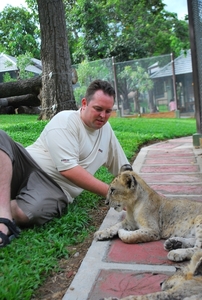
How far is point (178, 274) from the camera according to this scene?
231 centimetres

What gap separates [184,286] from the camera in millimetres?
2078

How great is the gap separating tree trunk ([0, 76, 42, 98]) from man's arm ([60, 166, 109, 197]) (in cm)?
914

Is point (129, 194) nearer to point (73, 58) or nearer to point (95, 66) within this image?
point (95, 66)

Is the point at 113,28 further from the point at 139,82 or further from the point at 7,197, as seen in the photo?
the point at 7,197

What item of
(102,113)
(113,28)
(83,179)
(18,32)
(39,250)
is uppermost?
→ (18,32)

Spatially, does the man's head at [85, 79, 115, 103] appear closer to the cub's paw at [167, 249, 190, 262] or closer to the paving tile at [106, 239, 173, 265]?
the paving tile at [106, 239, 173, 265]

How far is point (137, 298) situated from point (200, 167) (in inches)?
167

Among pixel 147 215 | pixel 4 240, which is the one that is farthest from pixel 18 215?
pixel 147 215

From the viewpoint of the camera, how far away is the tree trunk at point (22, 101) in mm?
13986

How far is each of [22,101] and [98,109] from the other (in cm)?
1112

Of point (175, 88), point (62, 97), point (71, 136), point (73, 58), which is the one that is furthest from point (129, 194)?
point (73, 58)

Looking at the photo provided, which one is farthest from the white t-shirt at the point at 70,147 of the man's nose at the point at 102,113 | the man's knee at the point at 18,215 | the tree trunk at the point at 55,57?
the tree trunk at the point at 55,57

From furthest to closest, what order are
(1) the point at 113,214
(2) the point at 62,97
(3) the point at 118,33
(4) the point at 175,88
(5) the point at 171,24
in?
(5) the point at 171,24
(3) the point at 118,33
(4) the point at 175,88
(2) the point at 62,97
(1) the point at 113,214

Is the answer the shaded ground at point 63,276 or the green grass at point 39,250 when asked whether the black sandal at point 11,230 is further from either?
the shaded ground at point 63,276
